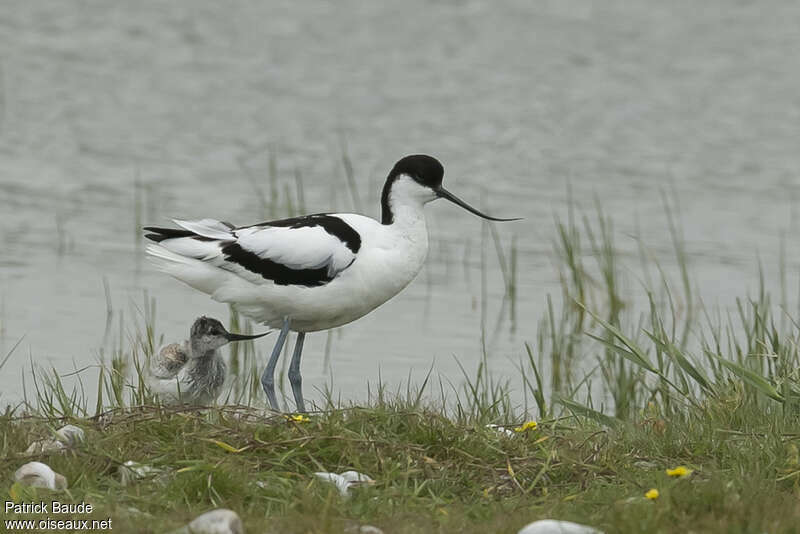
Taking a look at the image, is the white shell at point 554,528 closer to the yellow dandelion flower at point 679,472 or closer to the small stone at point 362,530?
the small stone at point 362,530

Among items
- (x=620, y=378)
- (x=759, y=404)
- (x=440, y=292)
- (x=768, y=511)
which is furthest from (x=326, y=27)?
(x=768, y=511)

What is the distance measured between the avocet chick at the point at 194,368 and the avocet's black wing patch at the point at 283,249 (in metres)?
0.36

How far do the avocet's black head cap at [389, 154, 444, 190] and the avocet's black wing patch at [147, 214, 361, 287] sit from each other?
53 cm

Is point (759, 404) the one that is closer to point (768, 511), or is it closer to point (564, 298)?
point (768, 511)

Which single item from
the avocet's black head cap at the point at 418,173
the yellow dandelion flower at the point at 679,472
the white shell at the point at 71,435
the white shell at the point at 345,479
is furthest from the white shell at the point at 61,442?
the avocet's black head cap at the point at 418,173

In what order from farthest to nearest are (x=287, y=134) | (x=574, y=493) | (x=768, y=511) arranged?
(x=287, y=134) < (x=574, y=493) < (x=768, y=511)

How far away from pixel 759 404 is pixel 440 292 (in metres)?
4.94

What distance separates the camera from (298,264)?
275 inches

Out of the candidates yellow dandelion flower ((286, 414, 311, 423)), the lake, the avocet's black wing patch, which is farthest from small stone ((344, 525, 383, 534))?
the lake

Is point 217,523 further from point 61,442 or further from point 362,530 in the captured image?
point 61,442

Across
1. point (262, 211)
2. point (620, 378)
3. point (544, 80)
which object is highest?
point (544, 80)

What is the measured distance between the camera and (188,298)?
10727 millimetres

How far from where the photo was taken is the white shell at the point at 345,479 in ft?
16.8

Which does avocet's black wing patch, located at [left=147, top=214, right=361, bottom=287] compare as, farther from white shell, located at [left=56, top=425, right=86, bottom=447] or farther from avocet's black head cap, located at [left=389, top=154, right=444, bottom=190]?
white shell, located at [left=56, top=425, right=86, bottom=447]
